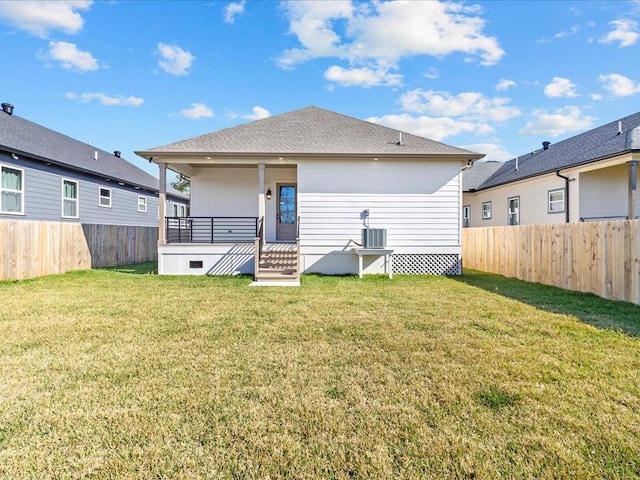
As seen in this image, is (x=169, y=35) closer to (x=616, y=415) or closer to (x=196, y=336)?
(x=196, y=336)

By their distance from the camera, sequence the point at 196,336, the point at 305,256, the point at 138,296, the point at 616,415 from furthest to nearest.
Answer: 1. the point at 305,256
2. the point at 138,296
3. the point at 196,336
4. the point at 616,415

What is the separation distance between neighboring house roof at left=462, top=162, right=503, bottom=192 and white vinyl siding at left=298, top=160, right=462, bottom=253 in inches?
360

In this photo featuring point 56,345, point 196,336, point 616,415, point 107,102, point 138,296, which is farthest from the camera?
point 107,102

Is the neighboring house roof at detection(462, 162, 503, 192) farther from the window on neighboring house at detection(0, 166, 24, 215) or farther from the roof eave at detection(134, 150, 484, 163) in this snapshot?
the window on neighboring house at detection(0, 166, 24, 215)

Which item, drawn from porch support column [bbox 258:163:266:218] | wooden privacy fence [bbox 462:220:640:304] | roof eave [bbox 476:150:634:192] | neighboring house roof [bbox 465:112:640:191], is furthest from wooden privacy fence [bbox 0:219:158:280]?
neighboring house roof [bbox 465:112:640:191]

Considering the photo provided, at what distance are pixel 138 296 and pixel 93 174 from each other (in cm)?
1028

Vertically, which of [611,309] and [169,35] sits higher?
[169,35]

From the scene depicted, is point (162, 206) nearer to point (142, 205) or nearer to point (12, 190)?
point (12, 190)

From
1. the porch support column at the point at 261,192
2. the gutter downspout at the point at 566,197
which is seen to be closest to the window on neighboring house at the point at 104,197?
the porch support column at the point at 261,192

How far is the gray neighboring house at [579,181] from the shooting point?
10782 mm

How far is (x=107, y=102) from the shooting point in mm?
24672

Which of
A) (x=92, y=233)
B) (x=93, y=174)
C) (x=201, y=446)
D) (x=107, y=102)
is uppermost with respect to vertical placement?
(x=107, y=102)

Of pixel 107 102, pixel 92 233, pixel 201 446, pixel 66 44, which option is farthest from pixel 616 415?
pixel 107 102

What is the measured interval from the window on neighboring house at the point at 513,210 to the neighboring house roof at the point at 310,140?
6706 millimetres
